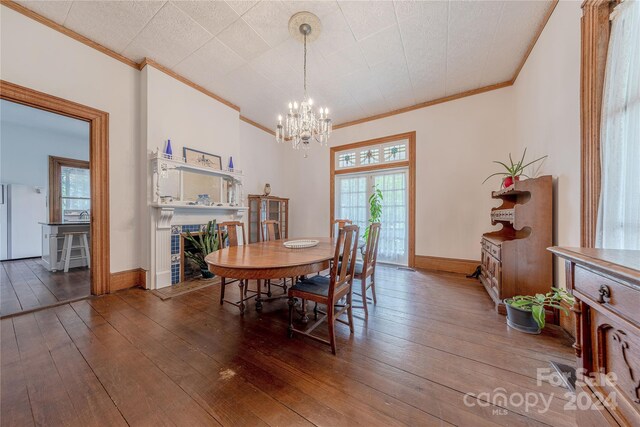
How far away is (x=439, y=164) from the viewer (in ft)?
12.6

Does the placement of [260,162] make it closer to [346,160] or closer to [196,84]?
[196,84]

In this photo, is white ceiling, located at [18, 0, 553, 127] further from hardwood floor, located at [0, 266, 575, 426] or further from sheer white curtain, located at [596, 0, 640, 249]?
hardwood floor, located at [0, 266, 575, 426]

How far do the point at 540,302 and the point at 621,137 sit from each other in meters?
1.34

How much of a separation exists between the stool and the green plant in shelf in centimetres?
602

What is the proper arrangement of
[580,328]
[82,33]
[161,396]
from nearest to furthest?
[580,328]
[161,396]
[82,33]

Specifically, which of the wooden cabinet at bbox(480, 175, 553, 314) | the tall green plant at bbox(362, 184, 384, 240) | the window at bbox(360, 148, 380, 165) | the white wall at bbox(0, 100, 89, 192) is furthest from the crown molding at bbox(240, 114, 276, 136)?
the wooden cabinet at bbox(480, 175, 553, 314)

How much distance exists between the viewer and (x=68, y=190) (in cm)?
466

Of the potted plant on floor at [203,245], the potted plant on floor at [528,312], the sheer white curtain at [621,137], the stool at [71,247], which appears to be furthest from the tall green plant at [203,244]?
the sheer white curtain at [621,137]

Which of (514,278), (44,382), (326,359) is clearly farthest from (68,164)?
(514,278)

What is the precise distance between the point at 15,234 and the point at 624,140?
8.94m

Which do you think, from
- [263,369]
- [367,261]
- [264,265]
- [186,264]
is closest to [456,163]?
[367,261]

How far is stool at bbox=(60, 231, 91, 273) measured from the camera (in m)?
3.74

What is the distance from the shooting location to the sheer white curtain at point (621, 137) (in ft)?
4.12

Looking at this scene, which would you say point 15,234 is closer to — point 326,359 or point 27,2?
point 27,2
